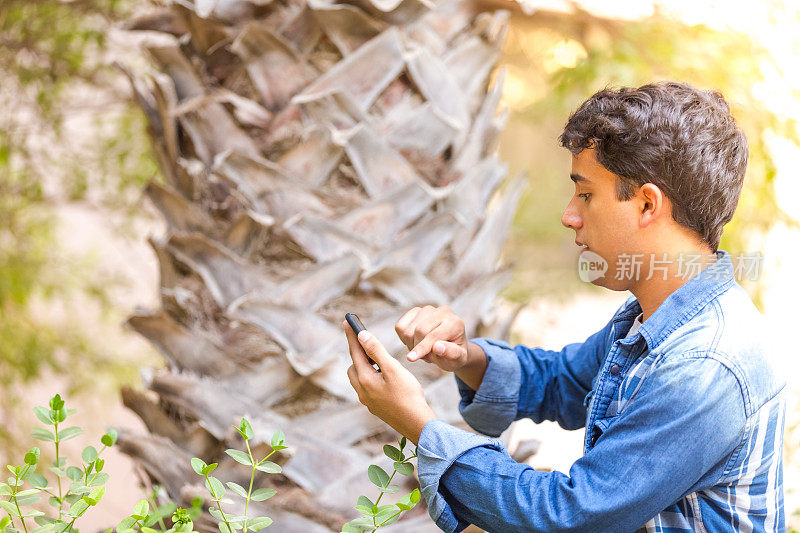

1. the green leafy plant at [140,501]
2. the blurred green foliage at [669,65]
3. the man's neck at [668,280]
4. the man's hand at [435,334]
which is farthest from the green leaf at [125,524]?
the blurred green foliage at [669,65]

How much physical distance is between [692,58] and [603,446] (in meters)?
1.23

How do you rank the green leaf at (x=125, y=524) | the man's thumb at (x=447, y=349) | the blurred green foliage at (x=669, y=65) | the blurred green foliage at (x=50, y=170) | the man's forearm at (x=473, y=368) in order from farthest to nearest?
A: the blurred green foliage at (x=50, y=170) → the blurred green foliage at (x=669, y=65) → the man's forearm at (x=473, y=368) → the man's thumb at (x=447, y=349) → the green leaf at (x=125, y=524)

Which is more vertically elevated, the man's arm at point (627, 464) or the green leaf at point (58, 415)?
the man's arm at point (627, 464)

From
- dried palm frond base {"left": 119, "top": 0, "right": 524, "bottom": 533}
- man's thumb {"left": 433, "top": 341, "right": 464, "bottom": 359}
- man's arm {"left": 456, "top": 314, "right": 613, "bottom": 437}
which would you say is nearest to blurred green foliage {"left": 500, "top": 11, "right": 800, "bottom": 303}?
dried palm frond base {"left": 119, "top": 0, "right": 524, "bottom": 533}

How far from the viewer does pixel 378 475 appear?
729mm

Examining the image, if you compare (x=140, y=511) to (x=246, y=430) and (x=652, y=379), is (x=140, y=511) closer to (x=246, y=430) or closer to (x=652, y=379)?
(x=246, y=430)

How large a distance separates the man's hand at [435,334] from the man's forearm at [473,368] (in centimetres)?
3

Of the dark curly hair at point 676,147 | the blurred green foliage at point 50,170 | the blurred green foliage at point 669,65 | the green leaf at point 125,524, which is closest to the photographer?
the green leaf at point 125,524

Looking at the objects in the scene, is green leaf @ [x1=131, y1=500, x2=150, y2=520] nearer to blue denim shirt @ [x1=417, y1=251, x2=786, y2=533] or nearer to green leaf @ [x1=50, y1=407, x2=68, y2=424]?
green leaf @ [x1=50, y1=407, x2=68, y2=424]

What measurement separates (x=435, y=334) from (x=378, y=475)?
0.21m

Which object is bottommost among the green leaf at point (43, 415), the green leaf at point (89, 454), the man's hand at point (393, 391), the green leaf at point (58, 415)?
the green leaf at point (89, 454)

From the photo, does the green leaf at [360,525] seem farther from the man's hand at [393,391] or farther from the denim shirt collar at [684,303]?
the denim shirt collar at [684,303]

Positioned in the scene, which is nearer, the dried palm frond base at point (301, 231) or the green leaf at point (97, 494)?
the green leaf at point (97, 494)

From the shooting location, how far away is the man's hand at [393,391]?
73cm
